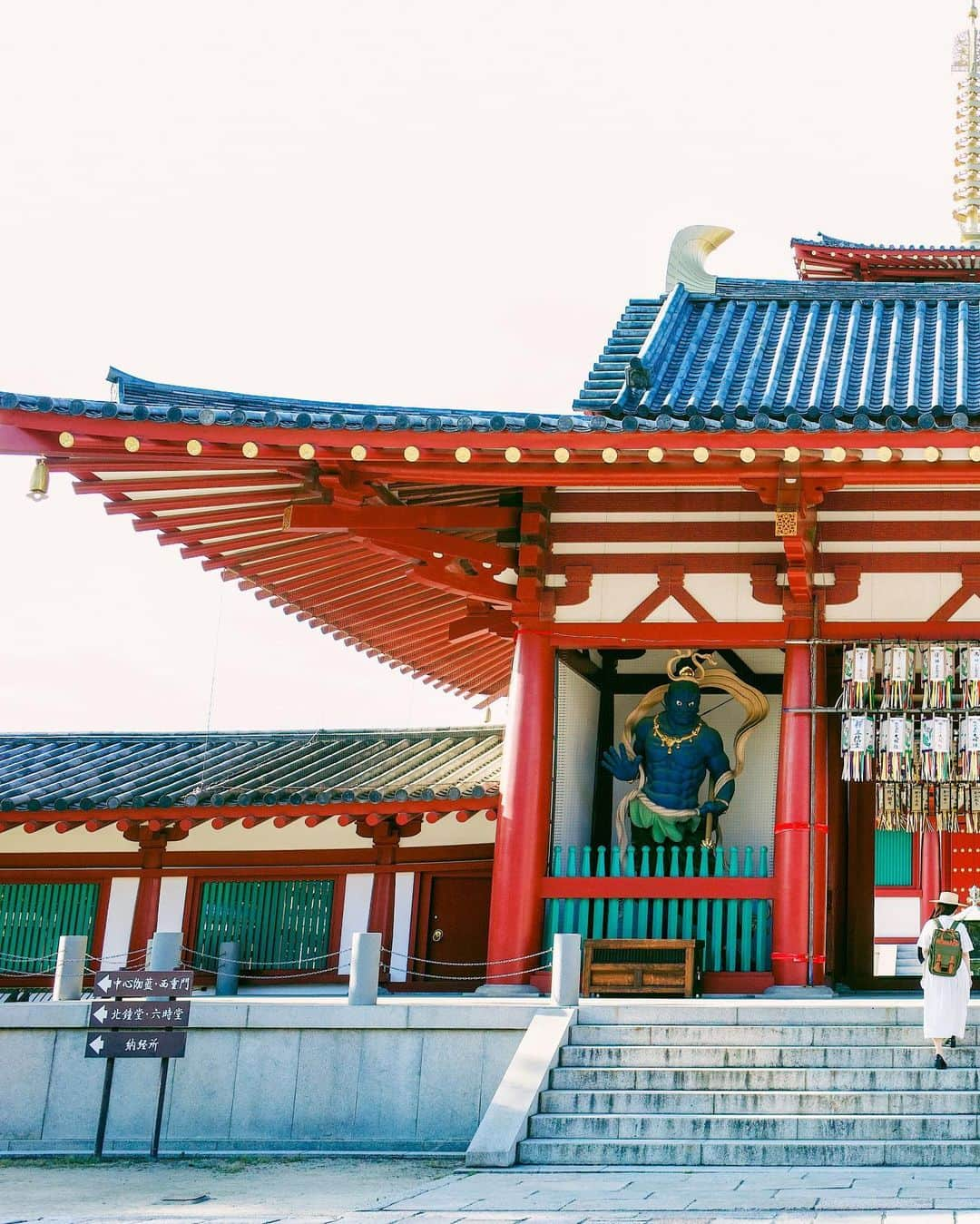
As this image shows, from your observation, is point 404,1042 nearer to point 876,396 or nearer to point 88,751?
point 876,396

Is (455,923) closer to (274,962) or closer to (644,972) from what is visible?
(274,962)

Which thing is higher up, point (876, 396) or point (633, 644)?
point (876, 396)

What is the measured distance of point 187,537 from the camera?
14695 millimetres

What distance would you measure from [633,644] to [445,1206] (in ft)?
21.1

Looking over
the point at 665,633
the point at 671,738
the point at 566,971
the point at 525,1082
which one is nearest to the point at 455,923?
the point at 671,738

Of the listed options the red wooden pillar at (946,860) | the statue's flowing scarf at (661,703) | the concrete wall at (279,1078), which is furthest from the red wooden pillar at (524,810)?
the red wooden pillar at (946,860)

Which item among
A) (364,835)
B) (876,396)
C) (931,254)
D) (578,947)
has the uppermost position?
(931,254)

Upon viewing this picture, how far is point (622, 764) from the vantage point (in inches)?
576

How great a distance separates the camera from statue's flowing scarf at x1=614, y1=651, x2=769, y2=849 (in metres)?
14.4

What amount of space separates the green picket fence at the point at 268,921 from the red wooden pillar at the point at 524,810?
305 centimetres

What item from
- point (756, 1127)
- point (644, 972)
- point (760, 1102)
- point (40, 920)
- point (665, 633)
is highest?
point (665, 633)

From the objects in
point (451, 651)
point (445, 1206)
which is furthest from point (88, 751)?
point (445, 1206)

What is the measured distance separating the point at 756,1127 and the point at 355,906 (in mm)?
6734

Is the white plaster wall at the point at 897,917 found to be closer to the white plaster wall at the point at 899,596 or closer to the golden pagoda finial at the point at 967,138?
the white plaster wall at the point at 899,596
